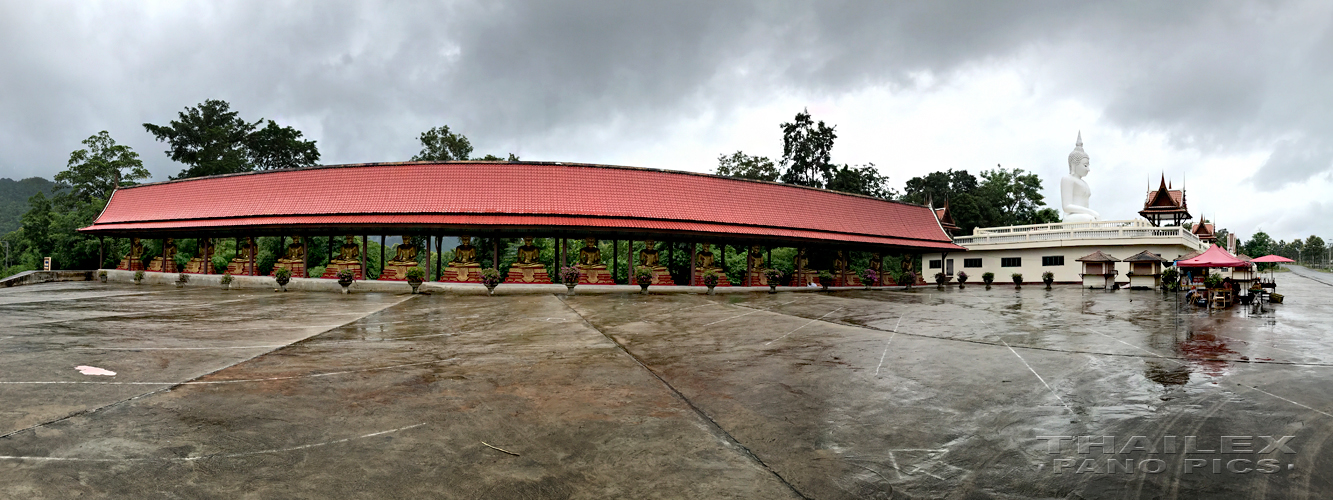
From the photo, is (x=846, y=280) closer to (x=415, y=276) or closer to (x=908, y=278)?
(x=908, y=278)

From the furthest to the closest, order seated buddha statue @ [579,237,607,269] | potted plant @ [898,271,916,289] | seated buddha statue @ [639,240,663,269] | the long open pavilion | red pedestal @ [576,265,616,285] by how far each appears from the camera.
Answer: potted plant @ [898,271,916,289]
seated buddha statue @ [639,240,663,269]
seated buddha statue @ [579,237,607,269]
red pedestal @ [576,265,616,285]
the long open pavilion

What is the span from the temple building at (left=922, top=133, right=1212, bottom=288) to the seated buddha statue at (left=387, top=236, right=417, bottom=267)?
26.9 m

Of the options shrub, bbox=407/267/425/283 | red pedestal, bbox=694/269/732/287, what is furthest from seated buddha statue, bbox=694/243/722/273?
shrub, bbox=407/267/425/283

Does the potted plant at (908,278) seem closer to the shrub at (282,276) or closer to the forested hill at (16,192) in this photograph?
the shrub at (282,276)

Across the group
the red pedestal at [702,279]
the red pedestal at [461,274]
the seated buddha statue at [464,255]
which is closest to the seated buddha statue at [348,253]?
the red pedestal at [461,274]

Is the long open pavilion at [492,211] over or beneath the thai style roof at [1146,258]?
over

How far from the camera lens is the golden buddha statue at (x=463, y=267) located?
69.1 ft

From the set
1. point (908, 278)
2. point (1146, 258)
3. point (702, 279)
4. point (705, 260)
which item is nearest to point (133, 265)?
point (702, 279)

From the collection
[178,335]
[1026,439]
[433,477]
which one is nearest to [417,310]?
[178,335]

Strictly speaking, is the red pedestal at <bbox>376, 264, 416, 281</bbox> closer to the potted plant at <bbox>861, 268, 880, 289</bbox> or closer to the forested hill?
the potted plant at <bbox>861, 268, 880, 289</bbox>

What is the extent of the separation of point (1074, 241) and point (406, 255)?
35981 millimetres

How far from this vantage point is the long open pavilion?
20.8 m

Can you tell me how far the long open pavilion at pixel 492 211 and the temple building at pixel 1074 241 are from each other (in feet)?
45.8

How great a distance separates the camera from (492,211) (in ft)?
67.3
